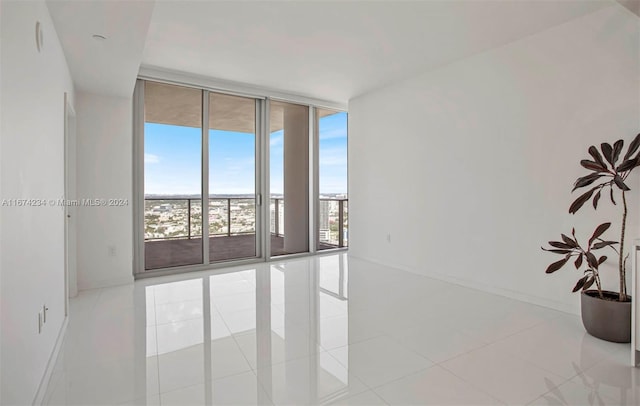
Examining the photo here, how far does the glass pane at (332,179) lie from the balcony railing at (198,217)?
878 millimetres

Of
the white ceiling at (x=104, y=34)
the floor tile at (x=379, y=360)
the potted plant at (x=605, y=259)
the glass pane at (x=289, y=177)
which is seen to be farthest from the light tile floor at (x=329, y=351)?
the white ceiling at (x=104, y=34)

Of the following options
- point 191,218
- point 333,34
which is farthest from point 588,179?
point 191,218

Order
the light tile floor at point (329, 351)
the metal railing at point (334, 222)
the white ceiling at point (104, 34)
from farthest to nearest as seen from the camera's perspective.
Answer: the metal railing at point (334, 222) → the white ceiling at point (104, 34) → the light tile floor at point (329, 351)

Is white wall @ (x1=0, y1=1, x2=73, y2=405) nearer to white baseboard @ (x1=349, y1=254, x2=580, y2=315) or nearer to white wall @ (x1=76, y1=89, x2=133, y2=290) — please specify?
white wall @ (x1=76, y1=89, x2=133, y2=290)

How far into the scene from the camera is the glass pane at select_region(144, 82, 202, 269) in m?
4.69

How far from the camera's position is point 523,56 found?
3516mm

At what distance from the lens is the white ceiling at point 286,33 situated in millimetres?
2664

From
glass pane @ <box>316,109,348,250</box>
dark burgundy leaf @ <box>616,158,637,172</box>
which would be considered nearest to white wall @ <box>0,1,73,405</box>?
dark burgundy leaf @ <box>616,158,637,172</box>

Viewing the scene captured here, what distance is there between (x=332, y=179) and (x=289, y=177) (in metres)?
0.88

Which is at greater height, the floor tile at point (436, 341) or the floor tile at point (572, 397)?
the floor tile at point (436, 341)

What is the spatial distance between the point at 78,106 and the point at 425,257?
15.2 feet

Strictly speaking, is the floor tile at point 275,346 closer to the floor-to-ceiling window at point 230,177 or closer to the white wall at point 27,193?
the white wall at point 27,193

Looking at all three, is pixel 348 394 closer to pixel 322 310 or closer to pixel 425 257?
pixel 322 310

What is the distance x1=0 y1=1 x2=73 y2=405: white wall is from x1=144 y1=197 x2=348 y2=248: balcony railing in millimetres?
2142
